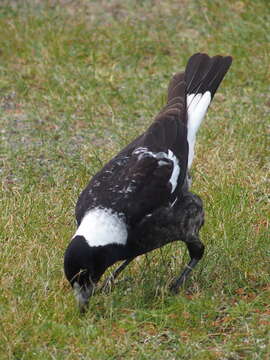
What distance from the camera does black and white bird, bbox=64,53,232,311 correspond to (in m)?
4.91

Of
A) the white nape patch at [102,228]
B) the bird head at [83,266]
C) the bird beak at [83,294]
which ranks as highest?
the white nape patch at [102,228]

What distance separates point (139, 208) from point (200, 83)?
153 cm

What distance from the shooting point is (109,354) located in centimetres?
457

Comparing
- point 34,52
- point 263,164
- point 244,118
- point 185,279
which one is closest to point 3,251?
point 185,279

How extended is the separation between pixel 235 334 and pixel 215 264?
0.95m

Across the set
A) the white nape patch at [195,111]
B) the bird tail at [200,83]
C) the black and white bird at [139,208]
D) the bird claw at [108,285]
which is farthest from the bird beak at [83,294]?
the bird tail at [200,83]

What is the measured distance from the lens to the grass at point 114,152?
4.77 m

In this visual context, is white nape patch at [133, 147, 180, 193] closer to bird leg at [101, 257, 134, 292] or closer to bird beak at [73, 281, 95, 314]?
bird leg at [101, 257, 134, 292]

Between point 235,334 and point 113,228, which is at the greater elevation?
point 113,228

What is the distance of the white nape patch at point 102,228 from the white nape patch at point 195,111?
1123 mm

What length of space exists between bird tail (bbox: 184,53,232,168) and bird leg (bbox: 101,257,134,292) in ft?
3.62

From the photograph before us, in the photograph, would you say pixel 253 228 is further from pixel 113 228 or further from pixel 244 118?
pixel 244 118

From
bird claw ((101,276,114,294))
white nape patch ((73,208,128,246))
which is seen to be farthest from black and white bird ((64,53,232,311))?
bird claw ((101,276,114,294))

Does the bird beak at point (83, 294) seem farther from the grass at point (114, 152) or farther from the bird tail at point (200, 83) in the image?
the bird tail at point (200, 83)
